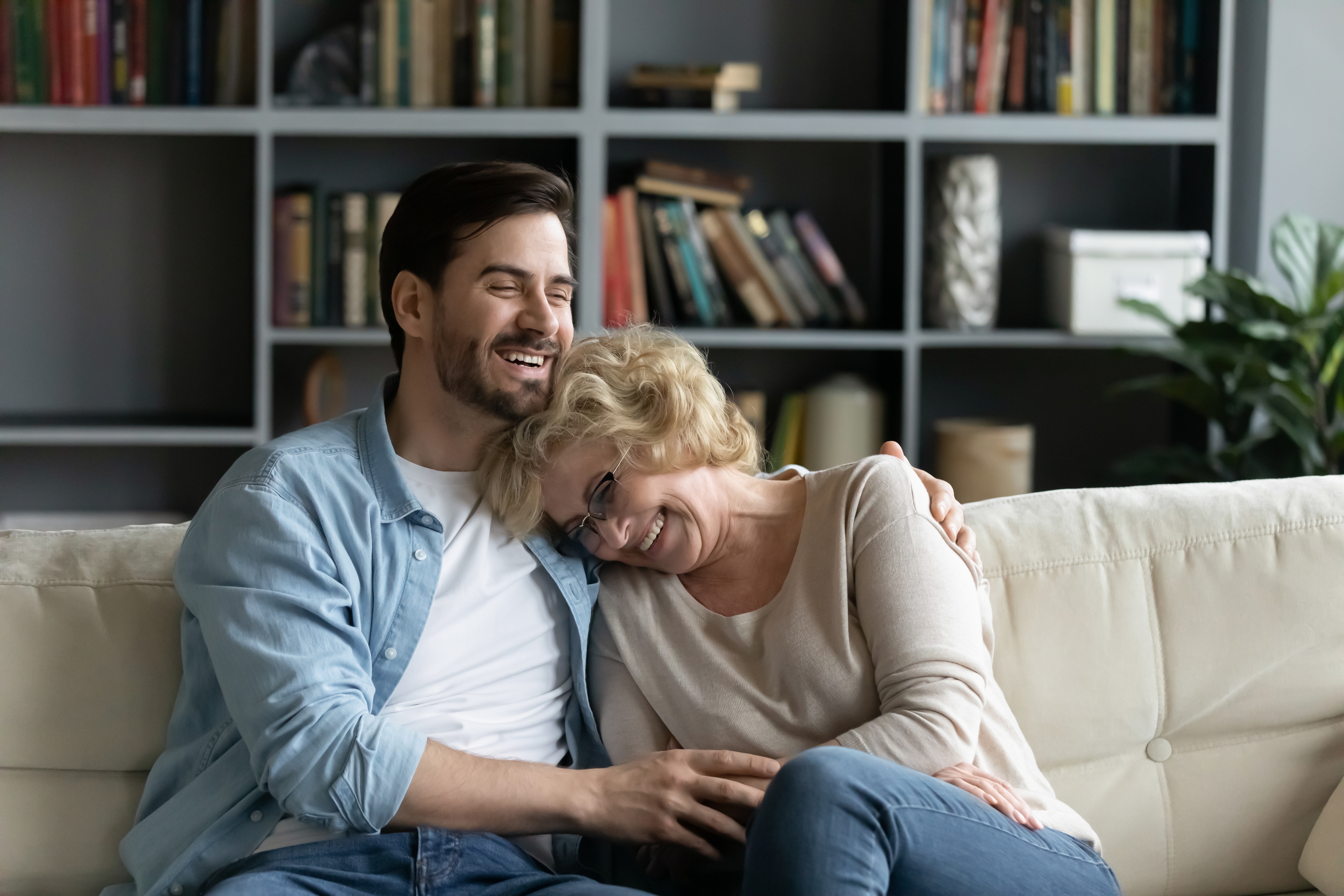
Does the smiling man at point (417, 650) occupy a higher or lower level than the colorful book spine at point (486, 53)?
lower

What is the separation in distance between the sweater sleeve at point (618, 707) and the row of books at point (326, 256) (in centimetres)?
161

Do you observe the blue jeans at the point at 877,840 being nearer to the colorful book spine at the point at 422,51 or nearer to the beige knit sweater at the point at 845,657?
the beige knit sweater at the point at 845,657

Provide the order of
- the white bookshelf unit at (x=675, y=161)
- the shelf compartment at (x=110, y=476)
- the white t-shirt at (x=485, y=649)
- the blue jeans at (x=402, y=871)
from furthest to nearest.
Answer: the shelf compartment at (x=110, y=476) < the white bookshelf unit at (x=675, y=161) < the white t-shirt at (x=485, y=649) < the blue jeans at (x=402, y=871)

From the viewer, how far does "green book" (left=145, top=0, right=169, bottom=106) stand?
2.81 metres

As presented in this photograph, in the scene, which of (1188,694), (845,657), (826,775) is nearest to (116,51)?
(845,657)

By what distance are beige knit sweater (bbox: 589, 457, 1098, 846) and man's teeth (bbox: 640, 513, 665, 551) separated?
0.06 m

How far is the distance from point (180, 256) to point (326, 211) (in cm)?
47

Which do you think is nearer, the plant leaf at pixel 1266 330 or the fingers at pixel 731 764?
the fingers at pixel 731 764

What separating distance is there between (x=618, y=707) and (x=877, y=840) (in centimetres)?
40

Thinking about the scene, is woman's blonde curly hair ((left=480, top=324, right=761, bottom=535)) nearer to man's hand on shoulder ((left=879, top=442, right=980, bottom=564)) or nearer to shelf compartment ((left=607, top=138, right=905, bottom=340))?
man's hand on shoulder ((left=879, top=442, right=980, bottom=564))

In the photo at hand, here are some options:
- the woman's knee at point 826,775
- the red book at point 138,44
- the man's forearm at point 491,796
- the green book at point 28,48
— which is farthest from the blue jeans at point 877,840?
the green book at point 28,48

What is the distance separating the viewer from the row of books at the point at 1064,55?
2.86 metres

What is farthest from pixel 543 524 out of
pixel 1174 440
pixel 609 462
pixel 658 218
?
pixel 1174 440

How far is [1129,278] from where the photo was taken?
2863mm
